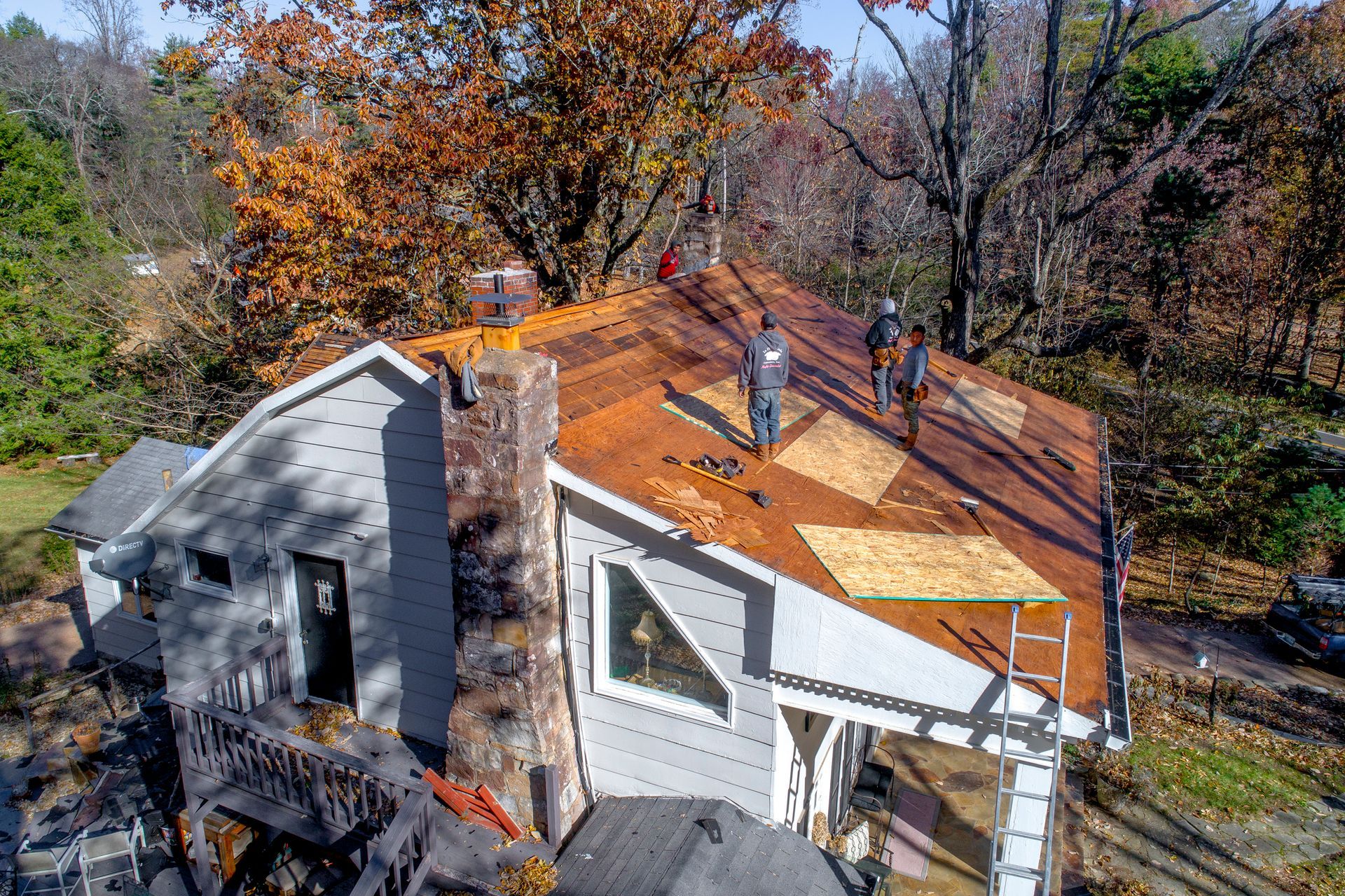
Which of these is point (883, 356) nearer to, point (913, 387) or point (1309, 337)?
point (913, 387)

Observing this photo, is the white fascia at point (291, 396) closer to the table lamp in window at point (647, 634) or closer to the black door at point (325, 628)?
the black door at point (325, 628)

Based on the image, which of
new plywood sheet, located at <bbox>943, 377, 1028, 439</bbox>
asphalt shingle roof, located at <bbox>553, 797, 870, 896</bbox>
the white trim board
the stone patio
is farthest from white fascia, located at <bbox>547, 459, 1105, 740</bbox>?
new plywood sheet, located at <bbox>943, 377, 1028, 439</bbox>

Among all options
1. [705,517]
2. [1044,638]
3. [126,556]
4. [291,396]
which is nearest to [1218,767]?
[1044,638]

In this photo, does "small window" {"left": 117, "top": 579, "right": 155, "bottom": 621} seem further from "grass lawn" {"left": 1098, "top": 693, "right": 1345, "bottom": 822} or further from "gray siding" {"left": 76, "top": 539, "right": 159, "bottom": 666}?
"grass lawn" {"left": 1098, "top": 693, "right": 1345, "bottom": 822}

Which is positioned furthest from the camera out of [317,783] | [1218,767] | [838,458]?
[1218,767]

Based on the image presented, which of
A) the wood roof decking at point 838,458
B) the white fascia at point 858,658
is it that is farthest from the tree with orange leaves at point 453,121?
the white fascia at point 858,658

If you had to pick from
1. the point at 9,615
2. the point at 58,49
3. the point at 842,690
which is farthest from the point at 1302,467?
the point at 58,49
